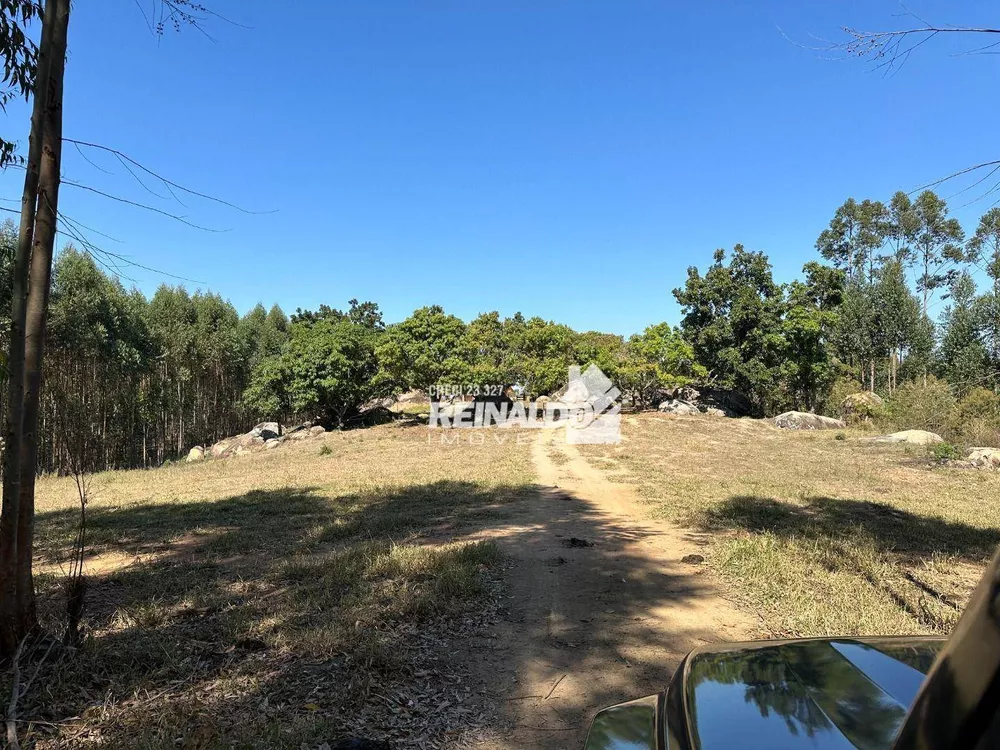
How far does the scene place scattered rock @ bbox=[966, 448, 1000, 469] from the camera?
1354 centimetres

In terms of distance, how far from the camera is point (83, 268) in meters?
19.4

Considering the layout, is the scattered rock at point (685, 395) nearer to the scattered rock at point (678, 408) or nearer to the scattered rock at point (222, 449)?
the scattered rock at point (678, 408)

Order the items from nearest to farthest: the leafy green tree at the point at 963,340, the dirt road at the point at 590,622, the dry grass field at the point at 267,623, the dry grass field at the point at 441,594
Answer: the dry grass field at the point at 267,623 → the dry grass field at the point at 441,594 → the dirt road at the point at 590,622 → the leafy green tree at the point at 963,340

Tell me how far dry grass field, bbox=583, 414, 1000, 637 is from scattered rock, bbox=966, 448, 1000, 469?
850 mm

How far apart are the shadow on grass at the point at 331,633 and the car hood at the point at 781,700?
167 cm

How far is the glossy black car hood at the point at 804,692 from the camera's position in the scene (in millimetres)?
1232

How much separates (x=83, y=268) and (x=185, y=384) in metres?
9.34

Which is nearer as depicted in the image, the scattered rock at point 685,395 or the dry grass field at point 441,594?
the dry grass field at point 441,594

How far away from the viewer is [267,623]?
13.7 ft

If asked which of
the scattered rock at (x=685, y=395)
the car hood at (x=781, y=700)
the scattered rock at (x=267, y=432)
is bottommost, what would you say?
the scattered rock at (x=267, y=432)

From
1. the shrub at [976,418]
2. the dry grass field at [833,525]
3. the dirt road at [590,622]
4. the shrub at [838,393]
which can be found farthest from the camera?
the shrub at [838,393]

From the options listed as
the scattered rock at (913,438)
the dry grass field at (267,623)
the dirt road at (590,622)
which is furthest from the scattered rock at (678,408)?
the dirt road at (590,622)

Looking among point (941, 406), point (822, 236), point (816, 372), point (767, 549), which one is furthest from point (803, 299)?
point (767, 549)

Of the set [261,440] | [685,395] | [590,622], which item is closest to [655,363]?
[685,395]
